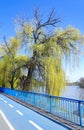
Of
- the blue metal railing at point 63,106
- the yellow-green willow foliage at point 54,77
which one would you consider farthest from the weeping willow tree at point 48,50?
the blue metal railing at point 63,106

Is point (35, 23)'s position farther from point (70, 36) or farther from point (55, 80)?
point (55, 80)

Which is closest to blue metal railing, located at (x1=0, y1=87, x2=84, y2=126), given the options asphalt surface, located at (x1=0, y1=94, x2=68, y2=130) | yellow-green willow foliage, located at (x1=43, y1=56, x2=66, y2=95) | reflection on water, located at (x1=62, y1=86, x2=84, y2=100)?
asphalt surface, located at (x1=0, y1=94, x2=68, y2=130)

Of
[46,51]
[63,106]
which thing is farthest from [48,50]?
[63,106]

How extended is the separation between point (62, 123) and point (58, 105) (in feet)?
7.25

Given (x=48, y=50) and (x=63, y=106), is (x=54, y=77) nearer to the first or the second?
(x=48, y=50)

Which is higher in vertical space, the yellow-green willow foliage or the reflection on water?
the yellow-green willow foliage

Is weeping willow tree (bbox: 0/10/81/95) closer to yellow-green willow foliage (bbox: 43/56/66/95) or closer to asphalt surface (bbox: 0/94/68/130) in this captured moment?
yellow-green willow foliage (bbox: 43/56/66/95)

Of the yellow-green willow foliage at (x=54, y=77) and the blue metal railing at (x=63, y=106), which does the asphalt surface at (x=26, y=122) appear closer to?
the blue metal railing at (x=63, y=106)

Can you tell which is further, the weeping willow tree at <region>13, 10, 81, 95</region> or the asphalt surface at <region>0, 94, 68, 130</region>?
the weeping willow tree at <region>13, 10, 81, 95</region>

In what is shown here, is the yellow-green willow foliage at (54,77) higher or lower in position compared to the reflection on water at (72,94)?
higher

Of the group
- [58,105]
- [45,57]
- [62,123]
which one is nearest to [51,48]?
[45,57]

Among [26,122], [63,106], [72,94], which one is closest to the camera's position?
[26,122]

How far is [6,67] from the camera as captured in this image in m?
36.9

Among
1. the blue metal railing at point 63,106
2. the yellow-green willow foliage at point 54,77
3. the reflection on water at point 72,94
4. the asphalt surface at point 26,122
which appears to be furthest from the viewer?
the reflection on water at point 72,94
